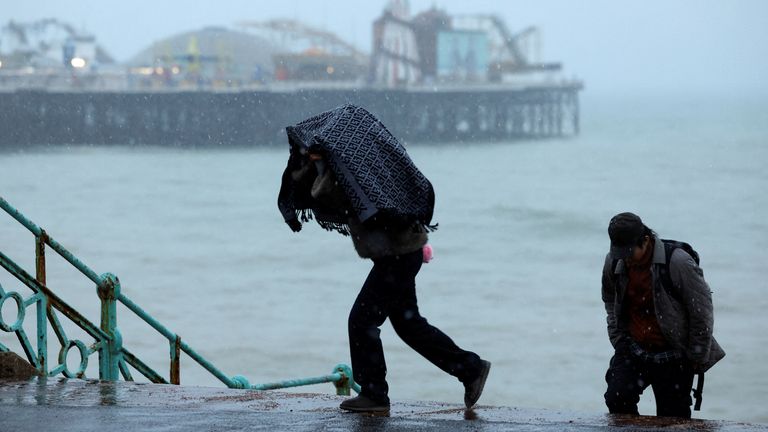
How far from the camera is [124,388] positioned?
4.84 metres

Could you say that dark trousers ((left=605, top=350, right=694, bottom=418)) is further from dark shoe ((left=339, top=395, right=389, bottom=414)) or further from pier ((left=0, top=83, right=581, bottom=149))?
pier ((left=0, top=83, right=581, bottom=149))

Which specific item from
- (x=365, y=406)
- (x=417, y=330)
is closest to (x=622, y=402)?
(x=417, y=330)

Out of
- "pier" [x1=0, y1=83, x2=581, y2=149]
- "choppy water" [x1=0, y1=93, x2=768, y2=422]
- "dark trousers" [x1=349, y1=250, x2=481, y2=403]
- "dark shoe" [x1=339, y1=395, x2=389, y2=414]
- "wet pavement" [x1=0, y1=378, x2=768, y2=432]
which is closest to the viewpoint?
"wet pavement" [x1=0, y1=378, x2=768, y2=432]

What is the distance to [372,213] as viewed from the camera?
4.02 meters

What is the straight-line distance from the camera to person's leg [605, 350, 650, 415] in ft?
14.4

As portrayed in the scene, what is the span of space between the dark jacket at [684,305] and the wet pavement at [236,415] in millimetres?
278

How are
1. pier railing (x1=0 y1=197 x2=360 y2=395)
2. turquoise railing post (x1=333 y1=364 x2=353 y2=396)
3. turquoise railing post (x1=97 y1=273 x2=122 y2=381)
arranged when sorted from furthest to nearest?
turquoise railing post (x1=333 y1=364 x2=353 y2=396) < turquoise railing post (x1=97 y1=273 x2=122 y2=381) < pier railing (x1=0 y1=197 x2=360 y2=395)

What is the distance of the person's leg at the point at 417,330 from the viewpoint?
4207 millimetres

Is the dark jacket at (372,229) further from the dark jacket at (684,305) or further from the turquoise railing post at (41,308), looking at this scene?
the turquoise railing post at (41,308)

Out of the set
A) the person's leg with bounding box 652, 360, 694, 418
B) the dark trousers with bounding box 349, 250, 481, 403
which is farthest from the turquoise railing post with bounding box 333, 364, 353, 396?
the person's leg with bounding box 652, 360, 694, 418

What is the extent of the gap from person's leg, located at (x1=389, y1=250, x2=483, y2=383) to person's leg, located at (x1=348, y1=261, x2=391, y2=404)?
5 centimetres

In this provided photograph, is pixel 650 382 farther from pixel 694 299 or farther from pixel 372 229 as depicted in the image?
pixel 372 229

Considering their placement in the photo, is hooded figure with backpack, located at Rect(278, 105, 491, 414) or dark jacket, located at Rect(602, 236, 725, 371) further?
dark jacket, located at Rect(602, 236, 725, 371)

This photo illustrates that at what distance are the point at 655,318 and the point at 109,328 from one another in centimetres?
228
